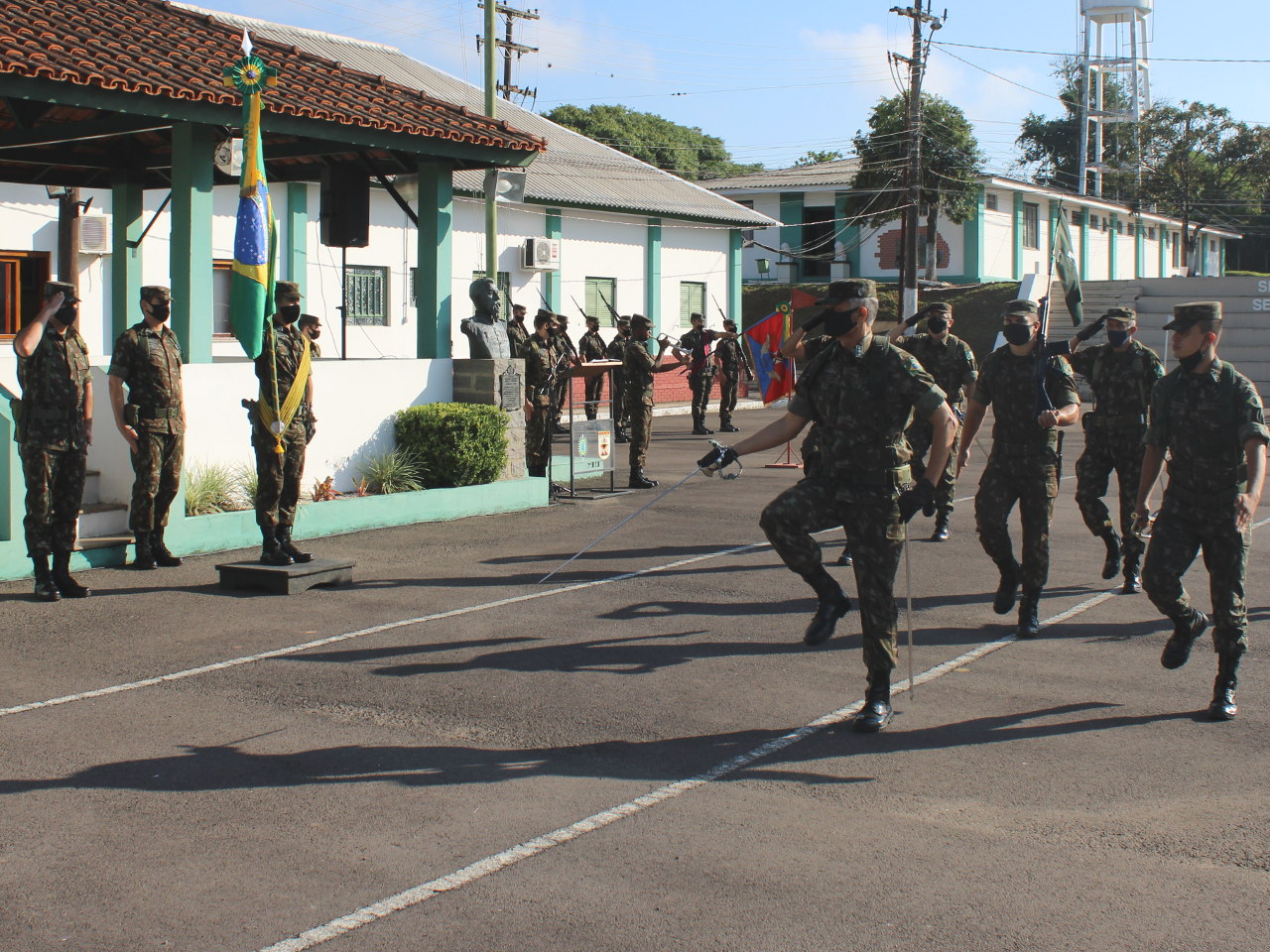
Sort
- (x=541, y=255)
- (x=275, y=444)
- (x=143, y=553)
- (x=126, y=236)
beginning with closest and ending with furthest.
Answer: (x=275, y=444) → (x=143, y=553) → (x=126, y=236) → (x=541, y=255)

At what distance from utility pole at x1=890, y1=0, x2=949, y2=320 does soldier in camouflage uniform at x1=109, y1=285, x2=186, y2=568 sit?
83.7 feet

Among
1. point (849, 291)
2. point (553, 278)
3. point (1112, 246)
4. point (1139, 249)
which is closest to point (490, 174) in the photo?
point (553, 278)

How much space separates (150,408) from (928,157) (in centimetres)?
3695

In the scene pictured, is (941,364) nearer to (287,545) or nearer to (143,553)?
(287,545)

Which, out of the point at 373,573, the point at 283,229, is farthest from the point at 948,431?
the point at 283,229

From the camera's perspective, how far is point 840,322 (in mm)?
6133

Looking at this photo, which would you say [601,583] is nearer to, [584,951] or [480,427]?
[480,427]

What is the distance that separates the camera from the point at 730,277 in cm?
3347

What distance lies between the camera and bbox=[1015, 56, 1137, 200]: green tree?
6681 cm

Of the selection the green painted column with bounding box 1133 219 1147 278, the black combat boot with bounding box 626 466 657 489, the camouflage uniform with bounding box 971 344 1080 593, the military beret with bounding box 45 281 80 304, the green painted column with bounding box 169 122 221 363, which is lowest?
the black combat boot with bounding box 626 466 657 489

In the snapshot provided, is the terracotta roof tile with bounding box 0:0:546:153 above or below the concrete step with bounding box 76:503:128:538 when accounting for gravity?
above

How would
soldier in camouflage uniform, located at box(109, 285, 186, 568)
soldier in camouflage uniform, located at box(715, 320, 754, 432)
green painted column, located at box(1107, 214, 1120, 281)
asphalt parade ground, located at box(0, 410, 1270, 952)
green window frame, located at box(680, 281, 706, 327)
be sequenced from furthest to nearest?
green painted column, located at box(1107, 214, 1120, 281) → green window frame, located at box(680, 281, 706, 327) → soldier in camouflage uniform, located at box(715, 320, 754, 432) → soldier in camouflage uniform, located at box(109, 285, 186, 568) → asphalt parade ground, located at box(0, 410, 1270, 952)

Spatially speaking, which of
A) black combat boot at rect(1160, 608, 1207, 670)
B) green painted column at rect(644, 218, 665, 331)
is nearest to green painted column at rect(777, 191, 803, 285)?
green painted column at rect(644, 218, 665, 331)

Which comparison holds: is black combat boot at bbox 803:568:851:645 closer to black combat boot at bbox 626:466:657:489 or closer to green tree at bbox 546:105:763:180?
black combat boot at bbox 626:466:657:489
